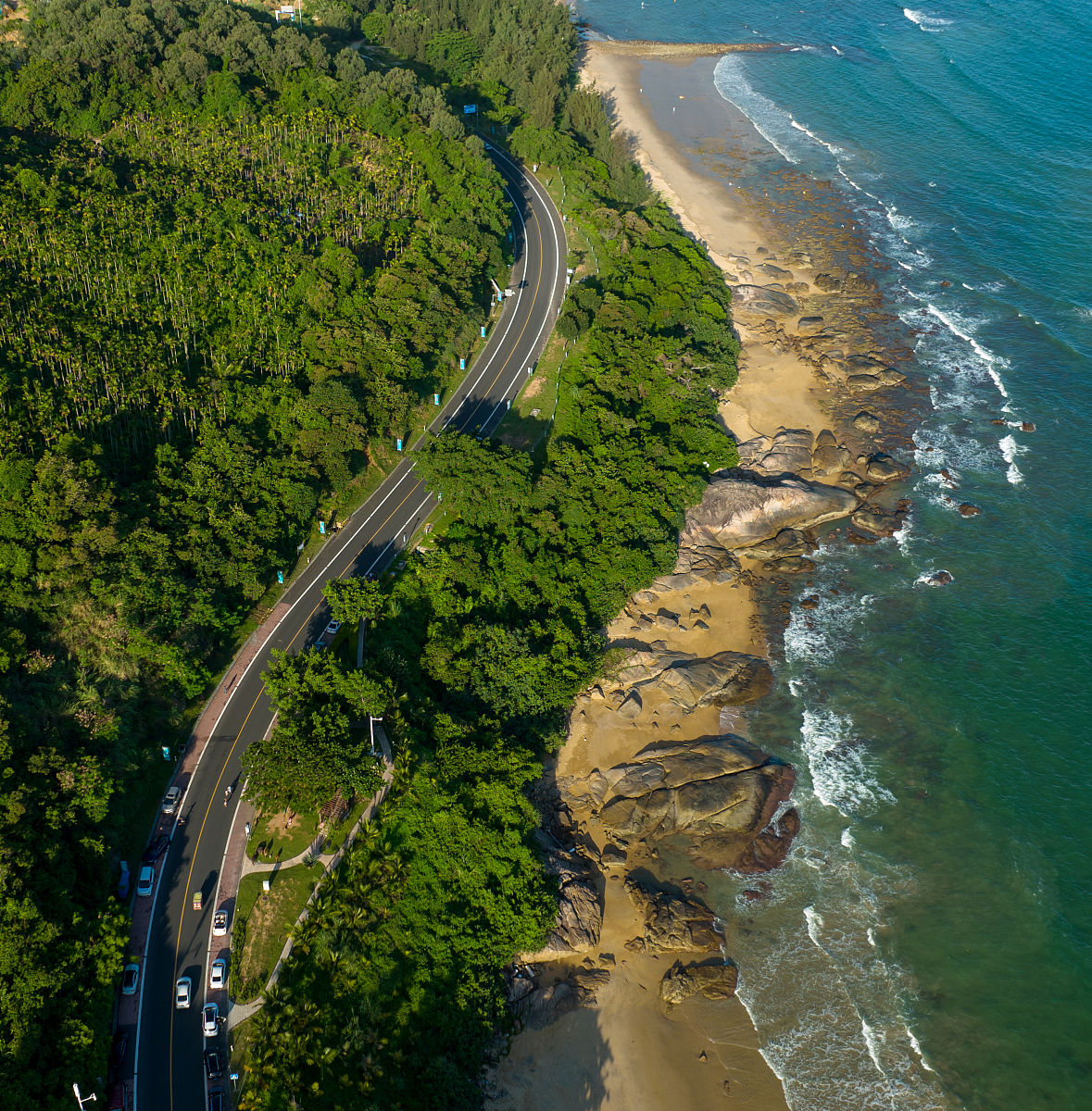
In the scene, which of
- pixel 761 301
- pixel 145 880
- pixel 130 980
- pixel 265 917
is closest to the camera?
pixel 130 980

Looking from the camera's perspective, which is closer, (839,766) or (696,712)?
(839,766)

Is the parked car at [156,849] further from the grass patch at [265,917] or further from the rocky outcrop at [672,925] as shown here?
the rocky outcrop at [672,925]

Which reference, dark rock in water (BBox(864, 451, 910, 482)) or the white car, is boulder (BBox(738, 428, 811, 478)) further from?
the white car

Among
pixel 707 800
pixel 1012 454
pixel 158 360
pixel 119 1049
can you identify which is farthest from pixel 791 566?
pixel 119 1049

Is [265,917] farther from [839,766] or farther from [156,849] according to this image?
[839,766]

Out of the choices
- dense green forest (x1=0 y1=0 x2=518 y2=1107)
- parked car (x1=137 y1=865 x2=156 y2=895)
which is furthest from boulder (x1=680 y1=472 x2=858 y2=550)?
parked car (x1=137 y1=865 x2=156 y2=895)

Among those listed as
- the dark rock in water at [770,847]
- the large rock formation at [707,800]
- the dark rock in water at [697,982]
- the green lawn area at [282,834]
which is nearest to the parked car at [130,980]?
the green lawn area at [282,834]
